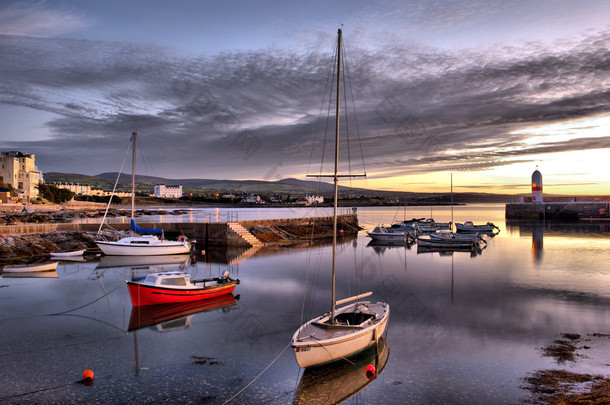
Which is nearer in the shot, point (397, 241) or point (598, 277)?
point (598, 277)

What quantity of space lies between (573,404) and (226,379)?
28.2ft

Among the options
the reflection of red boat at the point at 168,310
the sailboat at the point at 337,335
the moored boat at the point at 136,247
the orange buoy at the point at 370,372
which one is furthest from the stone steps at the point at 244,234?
the orange buoy at the point at 370,372

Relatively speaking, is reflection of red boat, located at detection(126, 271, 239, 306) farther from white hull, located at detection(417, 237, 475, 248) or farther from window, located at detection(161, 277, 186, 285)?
white hull, located at detection(417, 237, 475, 248)

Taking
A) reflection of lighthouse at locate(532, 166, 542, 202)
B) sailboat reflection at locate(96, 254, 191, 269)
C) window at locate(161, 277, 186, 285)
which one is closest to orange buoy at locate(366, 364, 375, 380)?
window at locate(161, 277, 186, 285)

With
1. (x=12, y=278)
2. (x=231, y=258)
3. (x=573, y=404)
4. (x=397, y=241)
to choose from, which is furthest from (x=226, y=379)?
(x=397, y=241)

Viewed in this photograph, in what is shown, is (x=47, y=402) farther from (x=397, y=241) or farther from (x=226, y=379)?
(x=397, y=241)

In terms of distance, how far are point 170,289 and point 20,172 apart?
139148 mm

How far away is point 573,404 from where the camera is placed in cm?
948

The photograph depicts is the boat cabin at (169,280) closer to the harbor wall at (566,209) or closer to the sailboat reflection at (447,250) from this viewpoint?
the sailboat reflection at (447,250)

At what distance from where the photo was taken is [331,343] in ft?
37.5

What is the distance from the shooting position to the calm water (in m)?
10.6

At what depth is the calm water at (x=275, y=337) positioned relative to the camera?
10.6 meters

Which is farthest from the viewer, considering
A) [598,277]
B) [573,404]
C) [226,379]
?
[598,277]

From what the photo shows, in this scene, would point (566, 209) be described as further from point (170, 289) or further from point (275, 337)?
point (275, 337)
